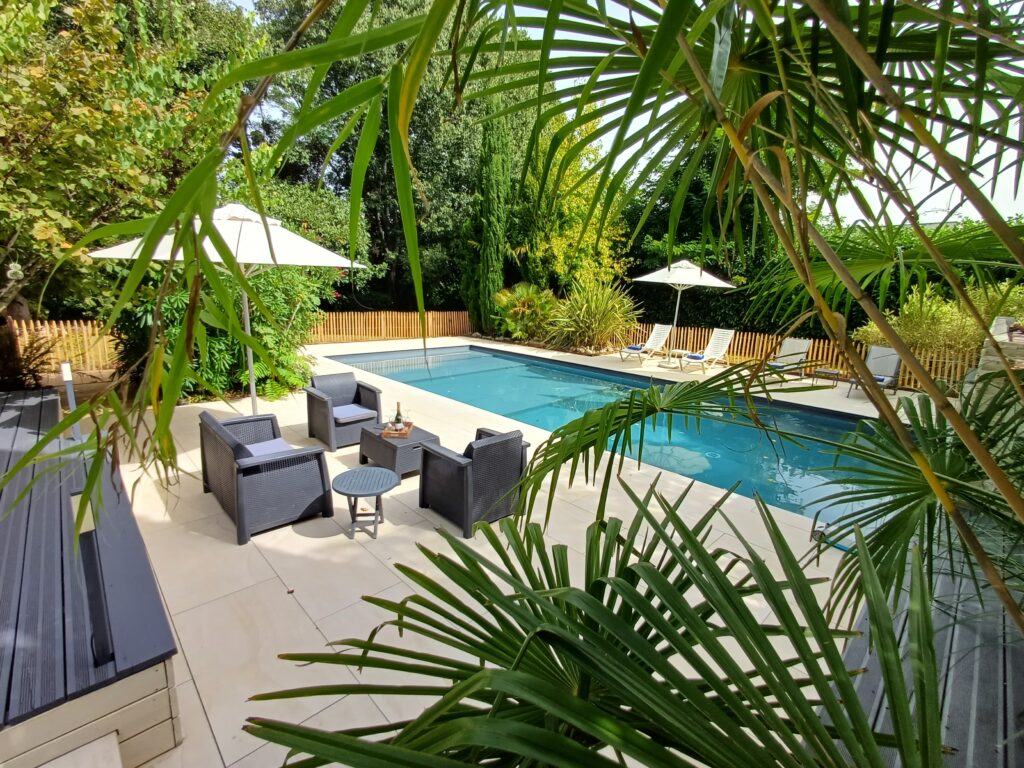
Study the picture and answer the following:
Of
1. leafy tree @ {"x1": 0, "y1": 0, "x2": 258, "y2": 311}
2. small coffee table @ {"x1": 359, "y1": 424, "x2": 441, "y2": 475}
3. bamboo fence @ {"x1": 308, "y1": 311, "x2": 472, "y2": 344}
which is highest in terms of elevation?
leafy tree @ {"x1": 0, "y1": 0, "x2": 258, "y2": 311}

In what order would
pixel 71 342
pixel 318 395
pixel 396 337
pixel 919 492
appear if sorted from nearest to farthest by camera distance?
pixel 919 492, pixel 318 395, pixel 71 342, pixel 396 337

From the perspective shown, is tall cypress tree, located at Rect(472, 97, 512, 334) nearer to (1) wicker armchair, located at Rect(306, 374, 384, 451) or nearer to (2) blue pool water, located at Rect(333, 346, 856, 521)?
(2) blue pool water, located at Rect(333, 346, 856, 521)

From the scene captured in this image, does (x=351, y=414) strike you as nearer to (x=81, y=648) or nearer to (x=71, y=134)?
(x=71, y=134)

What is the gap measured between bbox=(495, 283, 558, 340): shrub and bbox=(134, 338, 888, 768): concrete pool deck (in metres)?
9.64

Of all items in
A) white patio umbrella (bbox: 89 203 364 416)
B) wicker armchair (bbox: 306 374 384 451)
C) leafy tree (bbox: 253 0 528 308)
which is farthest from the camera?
leafy tree (bbox: 253 0 528 308)

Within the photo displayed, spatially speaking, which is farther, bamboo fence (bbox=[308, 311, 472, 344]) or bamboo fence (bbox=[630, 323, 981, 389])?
bamboo fence (bbox=[308, 311, 472, 344])

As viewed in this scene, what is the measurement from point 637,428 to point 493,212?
10117 millimetres

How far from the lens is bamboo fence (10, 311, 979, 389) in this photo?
8156mm

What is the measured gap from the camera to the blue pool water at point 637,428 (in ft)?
19.9

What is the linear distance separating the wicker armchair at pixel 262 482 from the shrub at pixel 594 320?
10.3m

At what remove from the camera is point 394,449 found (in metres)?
4.65

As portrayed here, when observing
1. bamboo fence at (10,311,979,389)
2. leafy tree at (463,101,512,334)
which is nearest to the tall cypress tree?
leafy tree at (463,101,512,334)

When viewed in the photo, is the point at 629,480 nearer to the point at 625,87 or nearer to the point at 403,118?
the point at 625,87

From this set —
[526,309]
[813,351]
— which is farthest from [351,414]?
[813,351]
